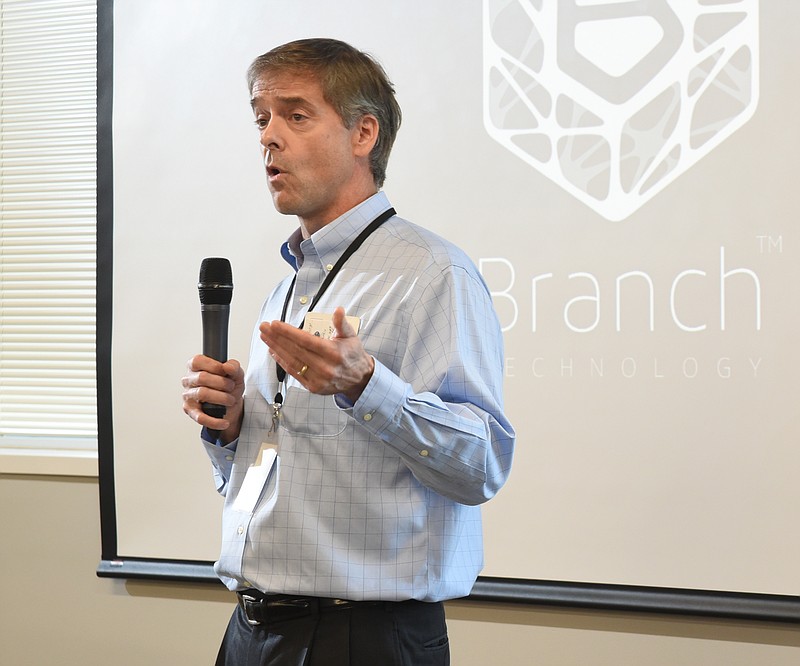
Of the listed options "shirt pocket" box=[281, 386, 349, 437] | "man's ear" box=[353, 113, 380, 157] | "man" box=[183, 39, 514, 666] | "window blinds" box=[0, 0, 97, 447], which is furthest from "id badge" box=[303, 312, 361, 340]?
"window blinds" box=[0, 0, 97, 447]

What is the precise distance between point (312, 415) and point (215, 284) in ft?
0.93

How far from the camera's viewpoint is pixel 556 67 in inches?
102

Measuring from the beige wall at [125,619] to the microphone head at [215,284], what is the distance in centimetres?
155

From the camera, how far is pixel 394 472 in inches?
55.2

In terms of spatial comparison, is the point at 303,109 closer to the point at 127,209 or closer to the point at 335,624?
the point at 335,624

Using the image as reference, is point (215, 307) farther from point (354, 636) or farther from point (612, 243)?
point (612, 243)

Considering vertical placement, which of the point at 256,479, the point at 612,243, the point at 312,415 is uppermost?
the point at 612,243

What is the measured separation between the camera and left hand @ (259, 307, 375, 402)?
112cm

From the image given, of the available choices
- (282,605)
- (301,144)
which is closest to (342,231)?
(301,144)

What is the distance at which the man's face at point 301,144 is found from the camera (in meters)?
1.53

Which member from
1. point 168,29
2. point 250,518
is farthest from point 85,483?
point 250,518

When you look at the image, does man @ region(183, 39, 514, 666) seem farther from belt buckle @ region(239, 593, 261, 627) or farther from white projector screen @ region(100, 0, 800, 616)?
white projector screen @ region(100, 0, 800, 616)

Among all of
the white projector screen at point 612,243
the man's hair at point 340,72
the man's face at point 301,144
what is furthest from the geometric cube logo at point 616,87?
the man's face at point 301,144

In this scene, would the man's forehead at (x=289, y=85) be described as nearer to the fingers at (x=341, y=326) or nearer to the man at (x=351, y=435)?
the man at (x=351, y=435)
